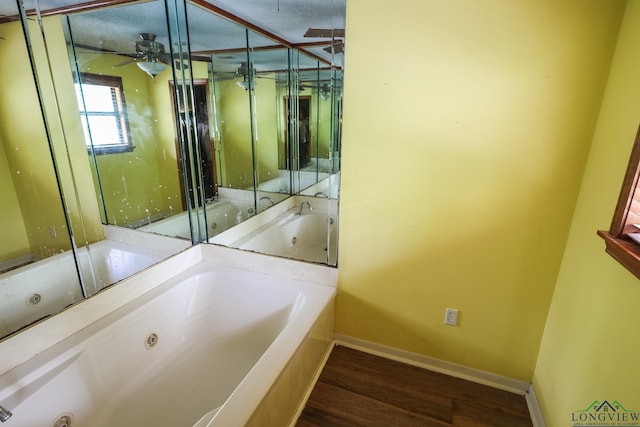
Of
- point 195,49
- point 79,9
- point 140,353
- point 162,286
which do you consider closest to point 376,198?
point 162,286

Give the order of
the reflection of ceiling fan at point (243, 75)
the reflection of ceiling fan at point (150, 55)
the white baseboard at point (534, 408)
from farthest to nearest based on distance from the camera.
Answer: the reflection of ceiling fan at point (243, 75) < the reflection of ceiling fan at point (150, 55) < the white baseboard at point (534, 408)

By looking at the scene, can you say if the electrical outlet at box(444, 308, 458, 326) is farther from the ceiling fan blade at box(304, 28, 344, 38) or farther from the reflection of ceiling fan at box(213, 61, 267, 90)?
the reflection of ceiling fan at box(213, 61, 267, 90)

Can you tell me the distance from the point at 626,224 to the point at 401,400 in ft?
4.23

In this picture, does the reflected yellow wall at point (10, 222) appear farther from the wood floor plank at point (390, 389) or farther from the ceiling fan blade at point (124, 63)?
the wood floor plank at point (390, 389)

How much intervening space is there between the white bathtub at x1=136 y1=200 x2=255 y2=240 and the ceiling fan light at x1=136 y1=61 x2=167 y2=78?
44.6 inches

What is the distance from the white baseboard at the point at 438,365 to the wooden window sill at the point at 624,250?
1058mm

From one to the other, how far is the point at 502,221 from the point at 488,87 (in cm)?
64

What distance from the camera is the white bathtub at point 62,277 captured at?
4.96ft

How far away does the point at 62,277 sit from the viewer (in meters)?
1.82

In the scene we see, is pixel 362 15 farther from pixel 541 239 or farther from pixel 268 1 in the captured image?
pixel 541 239

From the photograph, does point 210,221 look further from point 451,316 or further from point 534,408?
point 534,408

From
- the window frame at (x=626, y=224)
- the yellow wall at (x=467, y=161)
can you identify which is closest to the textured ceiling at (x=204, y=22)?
the yellow wall at (x=467, y=161)

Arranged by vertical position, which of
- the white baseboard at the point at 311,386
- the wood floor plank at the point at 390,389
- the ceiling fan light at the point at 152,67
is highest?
the ceiling fan light at the point at 152,67

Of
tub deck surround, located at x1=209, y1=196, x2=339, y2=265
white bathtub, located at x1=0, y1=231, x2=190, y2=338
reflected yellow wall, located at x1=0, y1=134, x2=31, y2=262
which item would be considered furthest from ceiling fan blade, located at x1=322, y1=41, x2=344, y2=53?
reflected yellow wall, located at x1=0, y1=134, x2=31, y2=262
